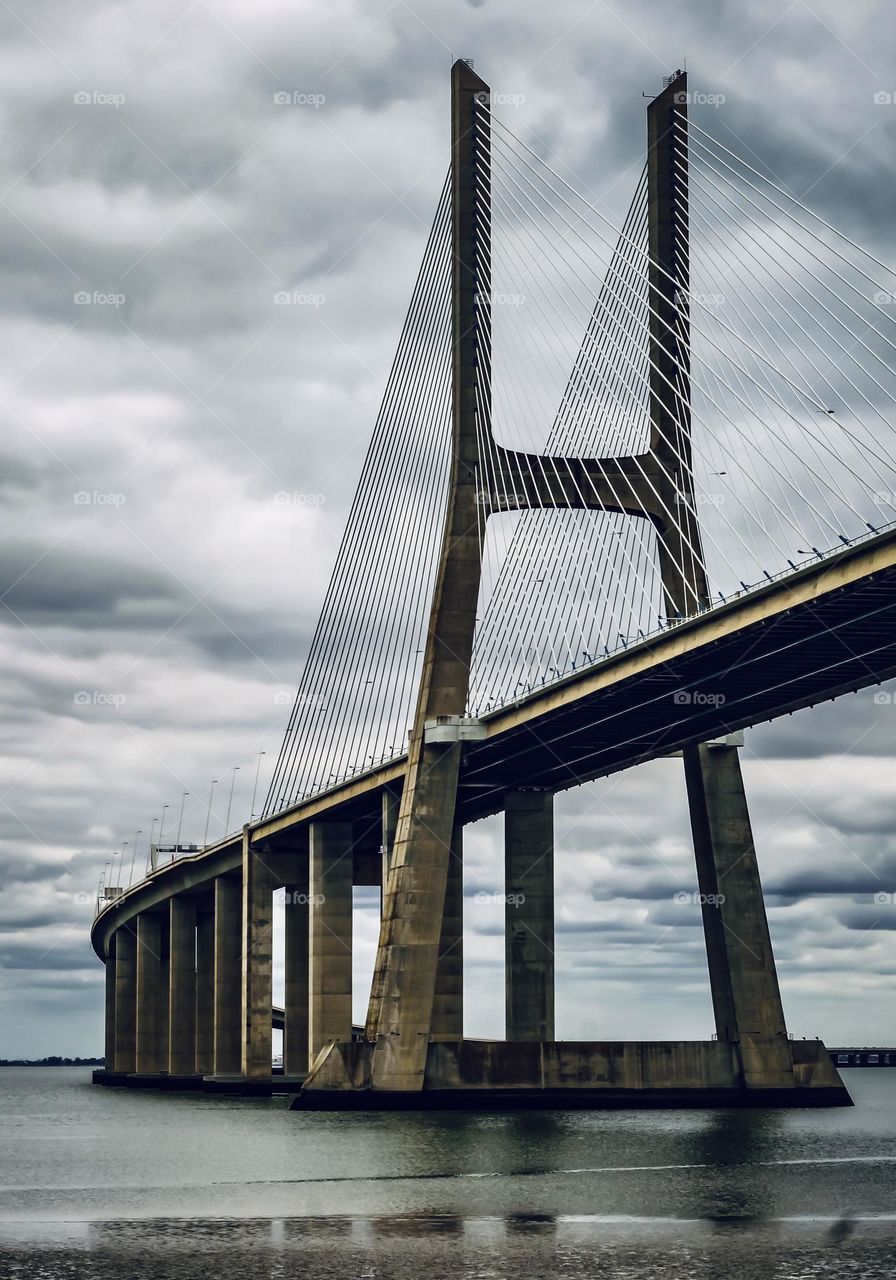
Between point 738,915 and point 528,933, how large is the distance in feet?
33.4

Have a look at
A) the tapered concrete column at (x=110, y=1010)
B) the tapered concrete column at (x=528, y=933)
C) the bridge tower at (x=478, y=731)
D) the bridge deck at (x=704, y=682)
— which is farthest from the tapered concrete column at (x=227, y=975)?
the bridge tower at (x=478, y=731)

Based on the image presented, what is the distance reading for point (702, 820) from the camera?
6562 cm

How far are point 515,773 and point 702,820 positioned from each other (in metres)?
7.87

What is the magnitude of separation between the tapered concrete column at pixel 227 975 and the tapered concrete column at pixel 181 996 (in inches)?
443

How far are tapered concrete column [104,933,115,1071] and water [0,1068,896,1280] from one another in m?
81.2

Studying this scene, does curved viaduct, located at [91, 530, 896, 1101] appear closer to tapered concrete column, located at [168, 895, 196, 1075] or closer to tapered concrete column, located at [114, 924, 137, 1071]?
tapered concrete column, located at [168, 895, 196, 1075]

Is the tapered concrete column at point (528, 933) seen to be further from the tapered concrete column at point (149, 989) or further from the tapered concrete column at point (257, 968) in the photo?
the tapered concrete column at point (149, 989)

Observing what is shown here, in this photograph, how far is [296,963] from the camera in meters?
99.3

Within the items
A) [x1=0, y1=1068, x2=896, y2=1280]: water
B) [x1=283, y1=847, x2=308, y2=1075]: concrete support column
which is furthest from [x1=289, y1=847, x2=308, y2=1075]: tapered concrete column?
[x1=0, y1=1068, x2=896, y2=1280]: water

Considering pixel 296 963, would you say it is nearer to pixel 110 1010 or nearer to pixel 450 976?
pixel 450 976

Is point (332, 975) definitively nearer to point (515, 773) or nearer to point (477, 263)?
point (515, 773)

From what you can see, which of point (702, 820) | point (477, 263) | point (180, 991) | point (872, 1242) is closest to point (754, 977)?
point (702, 820)

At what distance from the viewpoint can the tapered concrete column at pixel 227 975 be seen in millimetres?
104312

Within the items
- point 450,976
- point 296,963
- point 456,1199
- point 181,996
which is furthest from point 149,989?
point 456,1199
